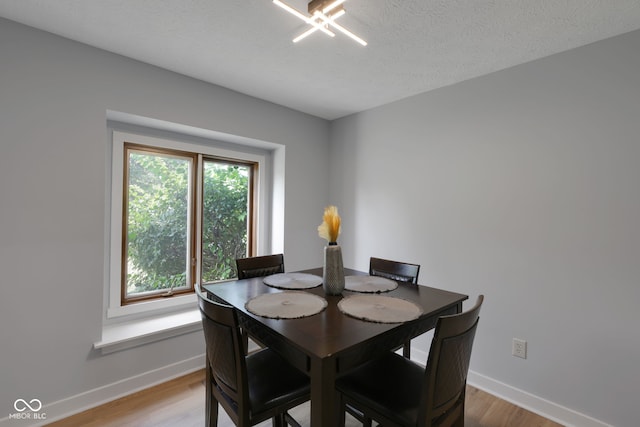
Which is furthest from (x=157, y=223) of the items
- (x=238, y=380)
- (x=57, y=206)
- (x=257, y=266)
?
(x=238, y=380)

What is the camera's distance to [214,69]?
212 cm

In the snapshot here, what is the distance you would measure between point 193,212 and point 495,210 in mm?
2484

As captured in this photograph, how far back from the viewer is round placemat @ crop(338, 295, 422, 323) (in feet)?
3.99

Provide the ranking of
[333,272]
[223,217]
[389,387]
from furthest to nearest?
1. [223,217]
2. [333,272]
3. [389,387]

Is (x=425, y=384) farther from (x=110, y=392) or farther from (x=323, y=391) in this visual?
(x=110, y=392)

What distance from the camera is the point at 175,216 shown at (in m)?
2.47

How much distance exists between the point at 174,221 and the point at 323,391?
81.5 inches

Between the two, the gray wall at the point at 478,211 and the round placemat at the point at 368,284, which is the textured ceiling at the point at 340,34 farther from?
the round placemat at the point at 368,284

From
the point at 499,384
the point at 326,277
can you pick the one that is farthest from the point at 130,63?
the point at 499,384

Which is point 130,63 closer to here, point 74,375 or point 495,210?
point 74,375

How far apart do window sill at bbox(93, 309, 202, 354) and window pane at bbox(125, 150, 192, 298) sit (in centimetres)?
24

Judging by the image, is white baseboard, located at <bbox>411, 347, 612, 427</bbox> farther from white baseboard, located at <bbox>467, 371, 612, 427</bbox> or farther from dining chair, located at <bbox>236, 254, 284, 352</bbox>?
dining chair, located at <bbox>236, 254, 284, 352</bbox>

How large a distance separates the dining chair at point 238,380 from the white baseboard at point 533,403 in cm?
161

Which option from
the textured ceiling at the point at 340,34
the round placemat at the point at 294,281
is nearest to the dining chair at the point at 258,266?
the round placemat at the point at 294,281
